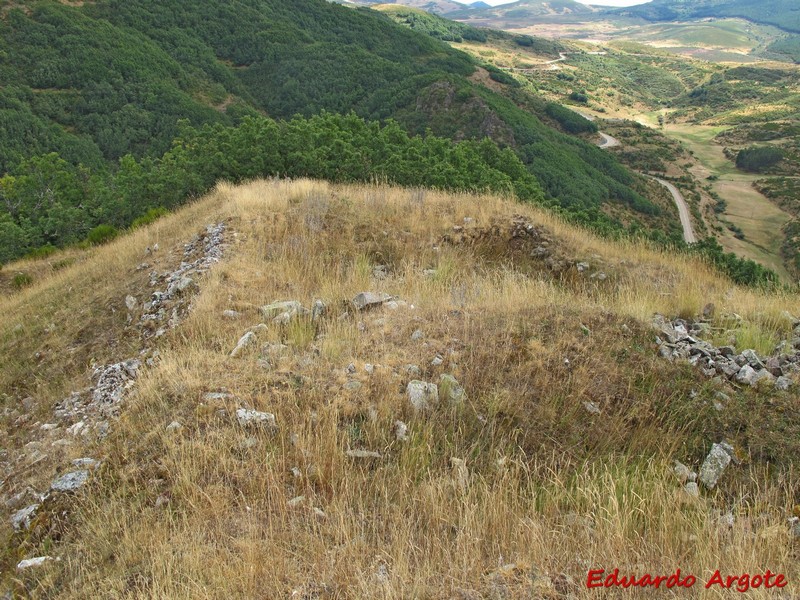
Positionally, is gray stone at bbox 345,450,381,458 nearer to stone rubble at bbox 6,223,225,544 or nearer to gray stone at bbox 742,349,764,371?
stone rubble at bbox 6,223,225,544

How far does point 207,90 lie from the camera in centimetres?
9950

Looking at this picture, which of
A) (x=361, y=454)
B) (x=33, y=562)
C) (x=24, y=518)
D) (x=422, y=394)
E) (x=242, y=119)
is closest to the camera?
(x=33, y=562)

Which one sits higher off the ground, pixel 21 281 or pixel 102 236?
pixel 102 236

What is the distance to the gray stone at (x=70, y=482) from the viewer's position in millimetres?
3013

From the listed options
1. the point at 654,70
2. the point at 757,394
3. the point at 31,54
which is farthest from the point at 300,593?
the point at 654,70

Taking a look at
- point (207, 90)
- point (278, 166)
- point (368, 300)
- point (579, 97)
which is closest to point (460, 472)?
point (368, 300)

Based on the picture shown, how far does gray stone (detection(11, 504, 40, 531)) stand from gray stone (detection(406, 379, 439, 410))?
100.0 inches

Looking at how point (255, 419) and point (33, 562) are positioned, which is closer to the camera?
point (33, 562)

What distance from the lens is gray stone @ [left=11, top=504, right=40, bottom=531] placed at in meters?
2.97

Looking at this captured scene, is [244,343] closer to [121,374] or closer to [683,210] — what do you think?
[121,374]

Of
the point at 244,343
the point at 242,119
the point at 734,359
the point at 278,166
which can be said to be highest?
the point at 242,119

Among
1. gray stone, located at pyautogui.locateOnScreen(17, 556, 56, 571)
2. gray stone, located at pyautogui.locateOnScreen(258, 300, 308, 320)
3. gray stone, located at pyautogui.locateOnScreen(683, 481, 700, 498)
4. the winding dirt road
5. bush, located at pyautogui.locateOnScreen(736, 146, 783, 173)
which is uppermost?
gray stone, located at pyautogui.locateOnScreen(258, 300, 308, 320)

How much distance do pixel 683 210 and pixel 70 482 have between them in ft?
245

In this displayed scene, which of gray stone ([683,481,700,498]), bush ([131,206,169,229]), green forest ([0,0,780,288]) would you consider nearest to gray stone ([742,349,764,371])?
gray stone ([683,481,700,498])
